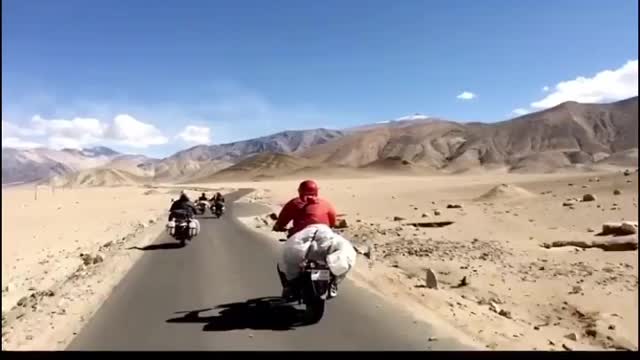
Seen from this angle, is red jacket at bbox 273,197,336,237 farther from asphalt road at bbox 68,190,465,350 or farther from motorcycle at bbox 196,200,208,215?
motorcycle at bbox 196,200,208,215

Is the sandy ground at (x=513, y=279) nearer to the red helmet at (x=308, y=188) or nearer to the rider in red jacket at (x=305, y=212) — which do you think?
→ the rider in red jacket at (x=305, y=212)

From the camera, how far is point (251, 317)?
9.17 meters

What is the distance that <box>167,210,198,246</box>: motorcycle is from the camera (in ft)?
64.2

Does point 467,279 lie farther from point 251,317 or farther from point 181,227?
point 181,227

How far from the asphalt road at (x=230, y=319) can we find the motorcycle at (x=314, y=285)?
8.0 inches

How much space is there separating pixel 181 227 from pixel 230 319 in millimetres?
10938

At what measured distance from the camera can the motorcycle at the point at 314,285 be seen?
8.67 metres

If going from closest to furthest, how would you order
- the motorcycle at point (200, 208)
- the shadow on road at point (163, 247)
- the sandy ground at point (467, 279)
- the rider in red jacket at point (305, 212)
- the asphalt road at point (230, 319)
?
the asphalt road at point (230, 319) → the sandy ground at point (467, 279) → the rider in red jacket at point (305, 212) → the shadow on road at point (163, 247) → the motorcycle at point (200, 208)

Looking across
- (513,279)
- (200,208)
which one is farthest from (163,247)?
(513,279)

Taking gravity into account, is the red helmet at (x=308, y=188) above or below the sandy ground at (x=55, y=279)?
above

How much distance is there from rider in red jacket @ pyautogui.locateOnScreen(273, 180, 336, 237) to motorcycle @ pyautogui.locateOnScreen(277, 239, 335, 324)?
683mm

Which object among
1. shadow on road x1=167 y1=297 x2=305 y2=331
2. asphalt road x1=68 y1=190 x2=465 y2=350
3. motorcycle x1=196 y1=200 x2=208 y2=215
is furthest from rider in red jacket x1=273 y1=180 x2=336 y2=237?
motorcycle x1=196 y1=200 x2=208 y2=215

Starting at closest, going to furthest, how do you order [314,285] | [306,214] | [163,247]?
[314,285] → [306,214] → [163,247]

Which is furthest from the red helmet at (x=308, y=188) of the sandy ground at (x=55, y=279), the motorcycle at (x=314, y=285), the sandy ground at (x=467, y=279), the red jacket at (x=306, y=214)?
the sandy ground at (x=55, y=279)
